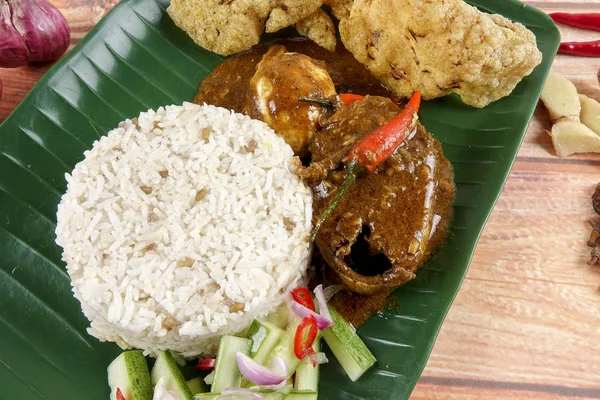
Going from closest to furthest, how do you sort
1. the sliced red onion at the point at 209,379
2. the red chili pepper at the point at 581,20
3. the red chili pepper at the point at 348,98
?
the sliced red onion at the point at 209,379
the red chili pepper at the point at 348,98
the red chili pepper at the point at 581,20

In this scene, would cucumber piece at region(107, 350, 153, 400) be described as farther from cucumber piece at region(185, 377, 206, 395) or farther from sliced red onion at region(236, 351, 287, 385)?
sliced red onion at region(236, 351, 287, 385)

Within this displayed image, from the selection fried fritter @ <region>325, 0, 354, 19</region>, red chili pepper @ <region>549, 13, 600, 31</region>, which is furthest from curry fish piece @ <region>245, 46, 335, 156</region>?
red chili pepper @ <region>549, 13, 600, 31</region>

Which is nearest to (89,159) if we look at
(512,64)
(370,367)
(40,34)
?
(40,34)

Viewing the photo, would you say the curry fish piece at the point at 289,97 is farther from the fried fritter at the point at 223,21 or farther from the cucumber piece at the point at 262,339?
the cucumber piece at the point at 262,339

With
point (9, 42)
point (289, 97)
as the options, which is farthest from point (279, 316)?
point (9, 42)

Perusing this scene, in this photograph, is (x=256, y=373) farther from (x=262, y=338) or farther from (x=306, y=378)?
(x=306, y=378)

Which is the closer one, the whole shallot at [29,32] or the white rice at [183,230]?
the white rice at [183,230]

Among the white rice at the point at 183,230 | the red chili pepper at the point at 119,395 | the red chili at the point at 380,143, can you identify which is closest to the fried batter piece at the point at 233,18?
the white rice at the point at 183,230
